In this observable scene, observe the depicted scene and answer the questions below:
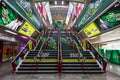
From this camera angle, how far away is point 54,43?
14.6 metres

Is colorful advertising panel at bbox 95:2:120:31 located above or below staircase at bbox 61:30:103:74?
above

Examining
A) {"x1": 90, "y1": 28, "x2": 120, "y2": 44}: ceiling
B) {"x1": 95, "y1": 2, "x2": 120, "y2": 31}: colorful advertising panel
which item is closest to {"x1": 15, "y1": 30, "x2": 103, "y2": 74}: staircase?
{"x1": 90, "y1": 28, "x2": 120, "y2": 44}: ceiling

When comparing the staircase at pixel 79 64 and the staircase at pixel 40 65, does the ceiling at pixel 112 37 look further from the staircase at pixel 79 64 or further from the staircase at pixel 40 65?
the staircase at pixel 40 65

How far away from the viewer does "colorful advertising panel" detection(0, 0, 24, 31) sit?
774cm

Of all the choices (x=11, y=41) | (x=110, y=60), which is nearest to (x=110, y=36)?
(x=110, y=60)

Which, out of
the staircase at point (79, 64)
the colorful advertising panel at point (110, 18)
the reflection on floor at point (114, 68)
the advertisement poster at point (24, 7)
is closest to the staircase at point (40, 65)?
the staircase at point (79, 64)

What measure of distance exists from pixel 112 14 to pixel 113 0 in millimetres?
749

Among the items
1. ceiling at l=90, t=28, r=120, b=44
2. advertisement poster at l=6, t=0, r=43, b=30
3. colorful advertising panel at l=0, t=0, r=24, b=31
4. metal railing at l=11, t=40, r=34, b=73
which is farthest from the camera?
advertisement poster at l=6, t=0, r=43, b=30

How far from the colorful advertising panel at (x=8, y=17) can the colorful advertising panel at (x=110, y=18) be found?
18.4ft

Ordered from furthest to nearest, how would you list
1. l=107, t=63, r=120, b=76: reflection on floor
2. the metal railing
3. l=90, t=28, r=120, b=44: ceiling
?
the metal railing, l=107, t=63, r=120, b=76: reflection on floor, l=90, t=28, r=120, b=44: ceiling

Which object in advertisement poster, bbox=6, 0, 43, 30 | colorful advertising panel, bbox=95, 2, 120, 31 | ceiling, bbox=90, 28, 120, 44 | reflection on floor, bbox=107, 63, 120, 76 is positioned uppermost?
advertisement poster, bbox=6, 0, 43, 30

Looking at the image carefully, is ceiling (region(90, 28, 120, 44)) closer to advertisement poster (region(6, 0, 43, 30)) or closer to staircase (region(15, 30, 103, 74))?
staircase (region(15, 30, 103, 74))

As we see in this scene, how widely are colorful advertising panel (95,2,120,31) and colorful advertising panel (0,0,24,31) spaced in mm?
5602

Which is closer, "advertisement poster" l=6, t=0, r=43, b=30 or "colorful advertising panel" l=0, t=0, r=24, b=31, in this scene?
"colorful advertising panel" l=0, t=0, r=24, b=31
